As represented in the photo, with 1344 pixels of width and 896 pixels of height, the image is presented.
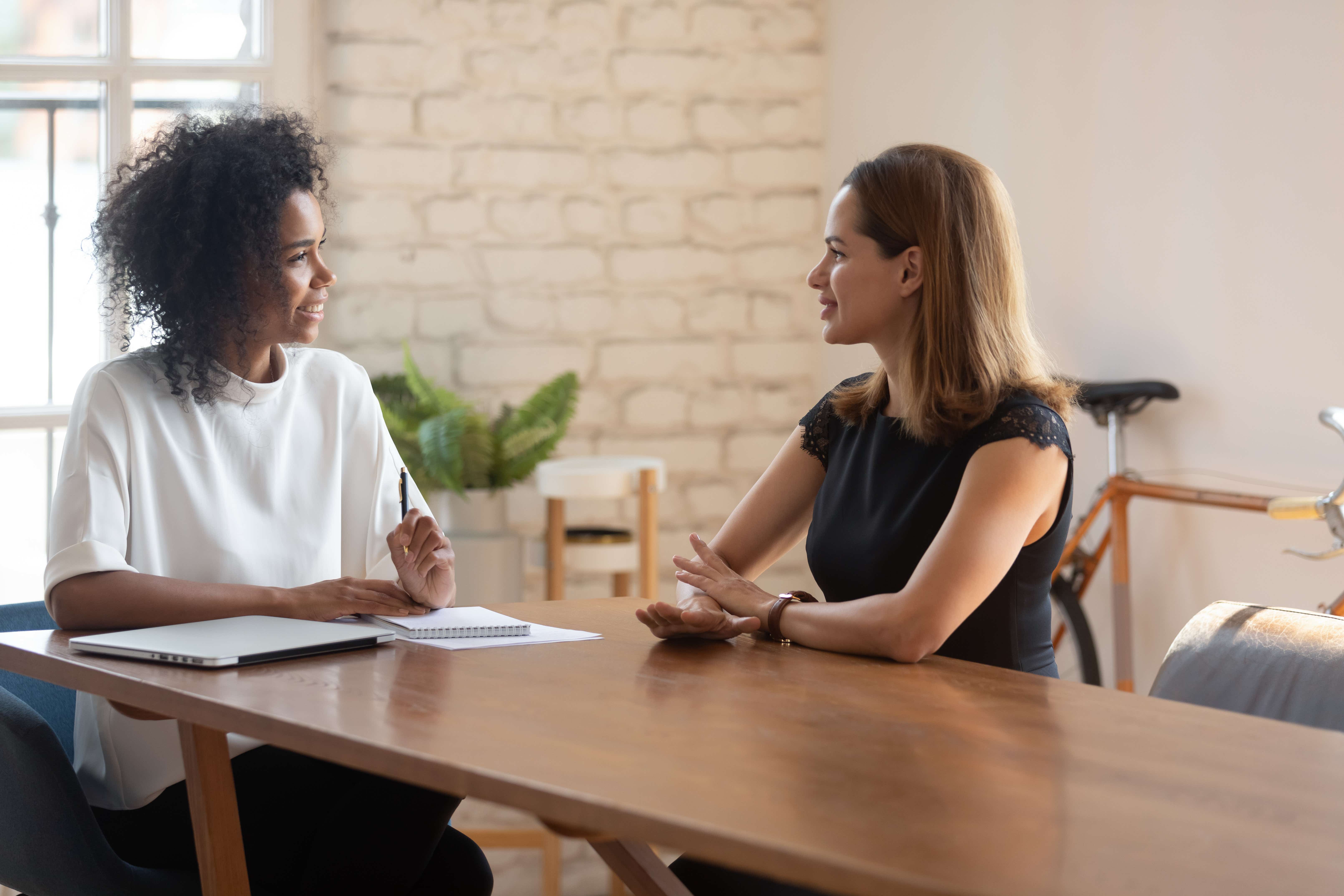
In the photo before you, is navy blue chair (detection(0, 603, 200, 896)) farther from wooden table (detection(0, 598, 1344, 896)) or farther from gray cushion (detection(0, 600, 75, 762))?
gray cushion (detection(0, 600, 75, 762))

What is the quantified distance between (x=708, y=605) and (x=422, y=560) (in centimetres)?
42

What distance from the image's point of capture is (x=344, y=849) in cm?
156

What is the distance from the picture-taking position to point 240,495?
1.78 meters

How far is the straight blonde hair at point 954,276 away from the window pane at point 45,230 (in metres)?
2.20

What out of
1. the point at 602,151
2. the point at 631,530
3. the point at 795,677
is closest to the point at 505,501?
the point at 631,530

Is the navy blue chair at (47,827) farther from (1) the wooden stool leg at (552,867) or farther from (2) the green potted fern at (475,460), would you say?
(1) the wooden stool leg at (552,867)

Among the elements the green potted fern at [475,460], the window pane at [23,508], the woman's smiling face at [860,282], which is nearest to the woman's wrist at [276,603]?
the woman's smiling face at [860,282]

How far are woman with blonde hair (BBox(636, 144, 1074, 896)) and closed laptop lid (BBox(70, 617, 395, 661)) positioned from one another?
40 centimetres

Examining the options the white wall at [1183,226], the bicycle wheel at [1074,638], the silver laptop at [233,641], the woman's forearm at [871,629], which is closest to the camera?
the silver laptop at [233,641]

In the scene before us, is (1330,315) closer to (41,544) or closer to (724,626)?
(724,626)

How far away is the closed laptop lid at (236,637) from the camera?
4.52ft

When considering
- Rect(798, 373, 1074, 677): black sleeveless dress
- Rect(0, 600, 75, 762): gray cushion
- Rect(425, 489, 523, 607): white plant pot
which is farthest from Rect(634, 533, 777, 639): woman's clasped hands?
Rect(425, 489, 523, 607): white plant pot

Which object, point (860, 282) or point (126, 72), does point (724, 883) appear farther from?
point (126, 72)

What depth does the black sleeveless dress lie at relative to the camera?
1705 mm
